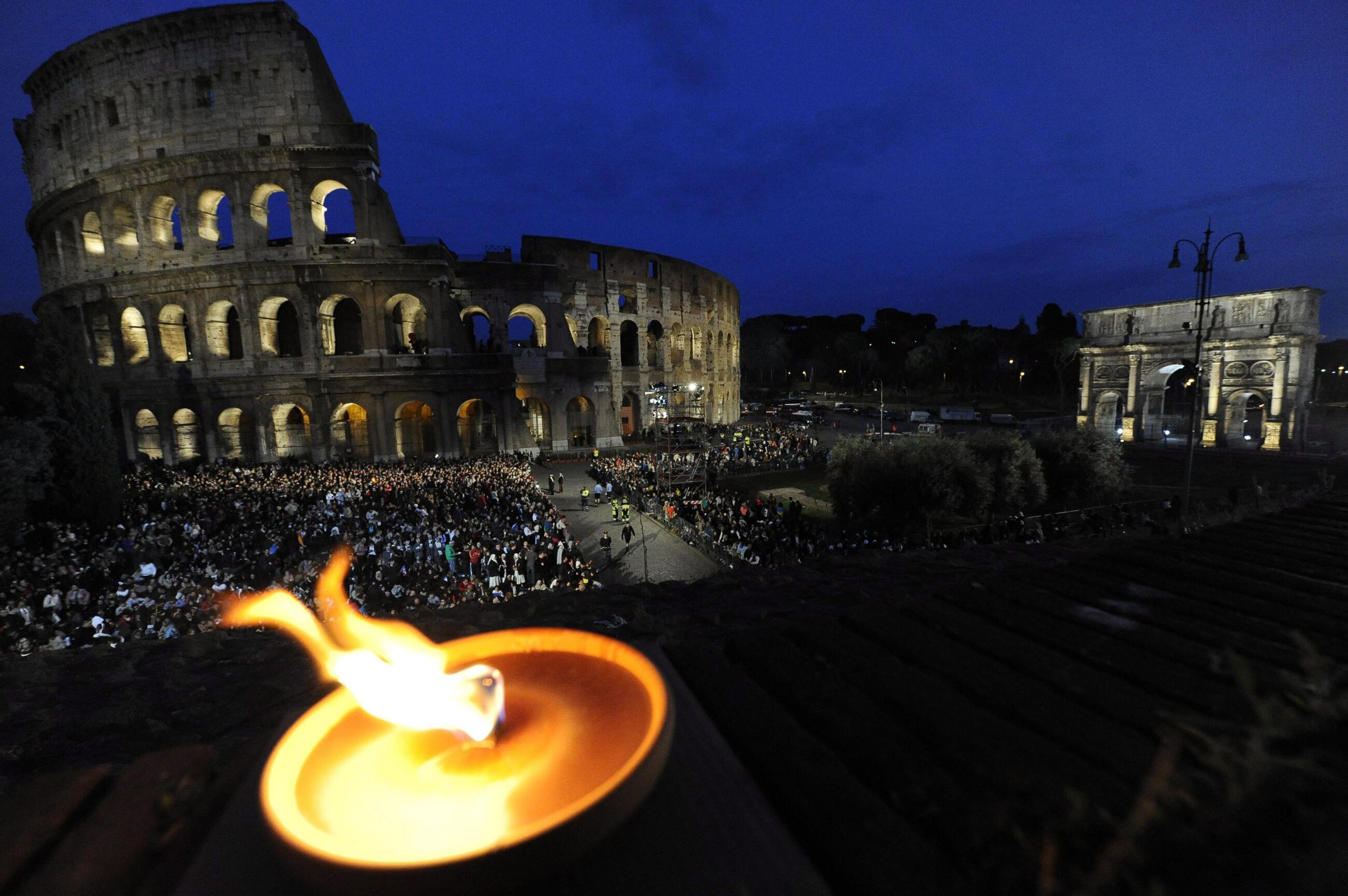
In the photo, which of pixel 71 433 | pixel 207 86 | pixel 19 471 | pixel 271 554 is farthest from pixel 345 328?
pixel 271 554

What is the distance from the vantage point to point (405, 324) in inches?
1380

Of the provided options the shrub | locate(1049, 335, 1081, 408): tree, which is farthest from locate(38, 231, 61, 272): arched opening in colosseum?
locate(1049, 335, 1081, 408): tree

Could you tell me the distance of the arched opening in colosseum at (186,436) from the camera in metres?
29.6

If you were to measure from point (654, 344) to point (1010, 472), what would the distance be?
99.0ft

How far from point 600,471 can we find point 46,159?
3818 cm

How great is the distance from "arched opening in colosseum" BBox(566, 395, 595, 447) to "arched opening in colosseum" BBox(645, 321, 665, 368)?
22.4 feet

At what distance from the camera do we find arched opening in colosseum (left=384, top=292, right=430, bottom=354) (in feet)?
101

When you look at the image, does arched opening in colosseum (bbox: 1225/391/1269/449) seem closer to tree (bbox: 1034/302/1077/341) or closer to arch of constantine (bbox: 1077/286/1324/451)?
arch of constantine (bbox: 1077/286/1324/451)

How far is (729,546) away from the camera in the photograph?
1562 centimetres

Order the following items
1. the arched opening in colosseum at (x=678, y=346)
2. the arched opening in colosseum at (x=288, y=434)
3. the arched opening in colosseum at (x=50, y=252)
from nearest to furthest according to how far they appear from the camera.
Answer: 1. the arched opening in colosseum at (x=288, y=434)
2. the arched opening in colosseum at (x=50, y=252)
3. the arched opening in colosseum at (x=678, y=346)

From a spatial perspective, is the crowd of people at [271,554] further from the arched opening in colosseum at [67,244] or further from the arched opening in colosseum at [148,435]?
the arched opening in colosseum at [67,244]

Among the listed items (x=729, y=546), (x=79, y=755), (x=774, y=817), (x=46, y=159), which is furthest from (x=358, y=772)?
(x=46, y=159)

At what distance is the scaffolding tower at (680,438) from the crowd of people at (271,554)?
639cm

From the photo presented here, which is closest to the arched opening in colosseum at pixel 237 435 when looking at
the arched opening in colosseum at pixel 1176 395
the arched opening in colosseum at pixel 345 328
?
the arched opening in colosseum at pixel 345 328
